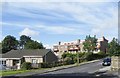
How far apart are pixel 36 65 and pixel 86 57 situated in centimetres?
2286

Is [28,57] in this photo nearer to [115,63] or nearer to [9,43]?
[115,63]

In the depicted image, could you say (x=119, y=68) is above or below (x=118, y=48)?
below

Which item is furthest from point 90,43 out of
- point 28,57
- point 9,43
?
point 9,43

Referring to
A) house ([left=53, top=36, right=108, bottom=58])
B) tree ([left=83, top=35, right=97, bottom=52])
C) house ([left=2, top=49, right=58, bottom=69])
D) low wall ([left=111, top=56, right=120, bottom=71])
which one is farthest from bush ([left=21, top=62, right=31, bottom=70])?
house ([left=53, top=36, right=108, bottom=58])

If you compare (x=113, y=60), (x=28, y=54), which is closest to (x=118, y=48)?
(x=113, y=60)

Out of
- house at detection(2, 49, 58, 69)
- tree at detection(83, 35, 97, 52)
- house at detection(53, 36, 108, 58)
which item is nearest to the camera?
house at detection(2, 49, 58, 69)

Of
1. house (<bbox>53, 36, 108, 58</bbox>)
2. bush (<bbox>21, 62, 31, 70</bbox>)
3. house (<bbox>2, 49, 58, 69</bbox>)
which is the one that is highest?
house (<bbox>53, 36, 108, 58</bbox>)

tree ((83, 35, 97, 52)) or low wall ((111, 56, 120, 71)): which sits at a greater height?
tree ((83, 35, 97, 52))

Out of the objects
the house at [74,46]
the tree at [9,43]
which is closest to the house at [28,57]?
the tree at [9,43]

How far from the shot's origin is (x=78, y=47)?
133 meters

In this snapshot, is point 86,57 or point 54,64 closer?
point 54,64

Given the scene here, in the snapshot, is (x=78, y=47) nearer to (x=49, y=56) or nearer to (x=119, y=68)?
(x=49, y=56)

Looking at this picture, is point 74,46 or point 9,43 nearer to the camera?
point 9,43

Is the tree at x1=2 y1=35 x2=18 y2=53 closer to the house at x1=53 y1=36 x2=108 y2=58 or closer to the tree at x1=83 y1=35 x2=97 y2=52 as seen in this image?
the house at x1=53 y1=36 x2=108 y2=58
